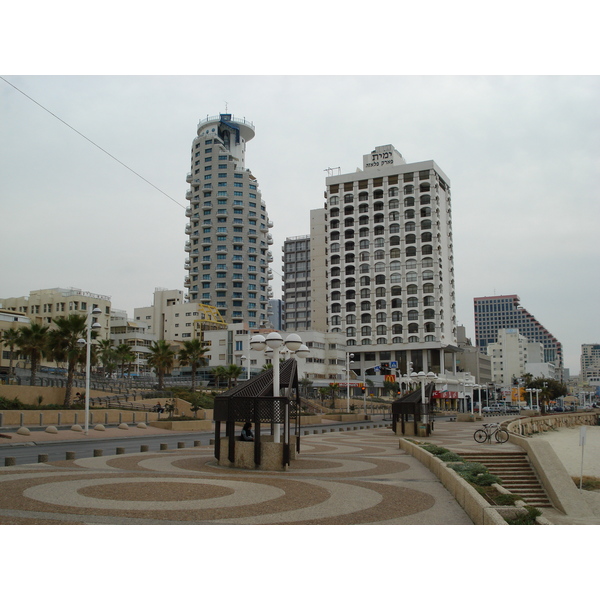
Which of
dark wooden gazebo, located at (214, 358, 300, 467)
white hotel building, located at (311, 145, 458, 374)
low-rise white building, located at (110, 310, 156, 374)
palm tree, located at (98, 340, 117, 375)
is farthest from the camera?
low-rise white building, located at (110, 310, 156, 374)

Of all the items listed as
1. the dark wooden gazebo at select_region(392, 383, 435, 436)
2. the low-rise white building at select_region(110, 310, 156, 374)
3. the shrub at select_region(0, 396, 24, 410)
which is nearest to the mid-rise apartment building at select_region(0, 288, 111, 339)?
the low-rise white building at select_region(110, 310, 156, 374)

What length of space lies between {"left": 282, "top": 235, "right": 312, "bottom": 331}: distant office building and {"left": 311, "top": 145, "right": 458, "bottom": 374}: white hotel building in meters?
44.9

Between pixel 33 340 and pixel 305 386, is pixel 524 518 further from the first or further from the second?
pixel 305 386

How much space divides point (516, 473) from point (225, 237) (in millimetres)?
127654

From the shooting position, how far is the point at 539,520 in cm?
1146

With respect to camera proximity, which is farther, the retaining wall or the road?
the road

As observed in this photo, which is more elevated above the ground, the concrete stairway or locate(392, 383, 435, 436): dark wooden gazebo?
locate(392, 383, 435, 436): dark wooden gazebo

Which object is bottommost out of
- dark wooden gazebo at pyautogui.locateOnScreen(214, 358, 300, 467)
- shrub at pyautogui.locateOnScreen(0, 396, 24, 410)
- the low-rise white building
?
shrub at pyautogui.locateOnScreen(0, 396, 24, 410)

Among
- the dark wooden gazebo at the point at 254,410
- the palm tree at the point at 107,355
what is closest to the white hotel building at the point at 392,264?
the palm tree at the point at 107,355

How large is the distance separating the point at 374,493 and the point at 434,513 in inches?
92.8

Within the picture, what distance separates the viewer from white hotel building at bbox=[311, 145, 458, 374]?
11012 cm

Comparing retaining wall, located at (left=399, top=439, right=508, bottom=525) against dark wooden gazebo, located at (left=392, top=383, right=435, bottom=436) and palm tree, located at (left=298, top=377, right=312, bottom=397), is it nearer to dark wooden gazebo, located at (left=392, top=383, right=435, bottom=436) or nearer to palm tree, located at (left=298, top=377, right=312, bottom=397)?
dark wooden gazebo, located at (left=392, top=383, right=435, bottom=436)

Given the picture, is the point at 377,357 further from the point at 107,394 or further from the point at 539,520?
the point at 539,520

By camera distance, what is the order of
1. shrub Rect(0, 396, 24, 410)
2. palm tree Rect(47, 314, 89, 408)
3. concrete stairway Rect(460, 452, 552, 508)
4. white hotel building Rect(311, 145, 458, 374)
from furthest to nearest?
white hotel building Rect(311, 145, 458, 374)
palm tree Rect(47, 314, 89, 408)
shrub Rect(0, 396, 24, 410)
concrete stairway Rect(460, 452, 552, 508)
